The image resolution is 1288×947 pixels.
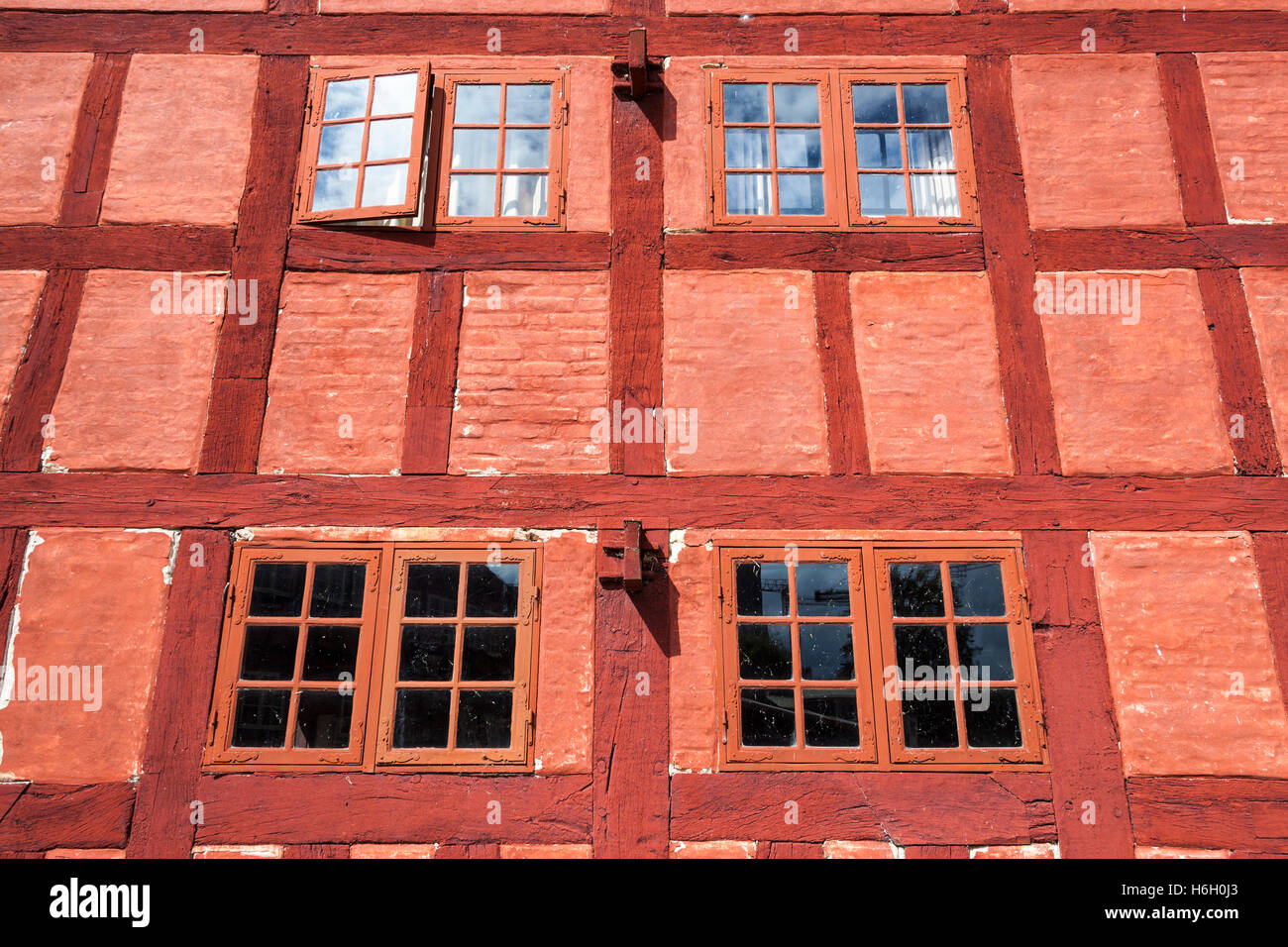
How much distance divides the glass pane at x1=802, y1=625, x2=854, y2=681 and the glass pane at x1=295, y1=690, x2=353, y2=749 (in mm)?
2887

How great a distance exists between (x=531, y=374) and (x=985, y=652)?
3493 mm

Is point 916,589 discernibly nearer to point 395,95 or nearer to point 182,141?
point 395,95

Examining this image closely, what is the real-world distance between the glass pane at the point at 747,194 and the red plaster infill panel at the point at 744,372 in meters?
0.54

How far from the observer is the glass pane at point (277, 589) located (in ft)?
17.9

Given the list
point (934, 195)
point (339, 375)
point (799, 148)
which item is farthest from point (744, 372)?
A: point (339, 375)

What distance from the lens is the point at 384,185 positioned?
617 cm

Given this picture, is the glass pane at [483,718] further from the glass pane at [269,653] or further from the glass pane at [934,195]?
the glass pane at [934,195]

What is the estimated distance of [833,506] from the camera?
18.4 feet

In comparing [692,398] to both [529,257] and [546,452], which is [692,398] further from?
[529,257]

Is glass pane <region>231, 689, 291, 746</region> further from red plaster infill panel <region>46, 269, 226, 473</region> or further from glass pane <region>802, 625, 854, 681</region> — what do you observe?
glass pane <region>802, 625, 854, 681</region>

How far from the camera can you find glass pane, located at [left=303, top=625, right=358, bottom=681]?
17.6ft

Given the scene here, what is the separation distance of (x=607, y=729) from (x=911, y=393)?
302cm
